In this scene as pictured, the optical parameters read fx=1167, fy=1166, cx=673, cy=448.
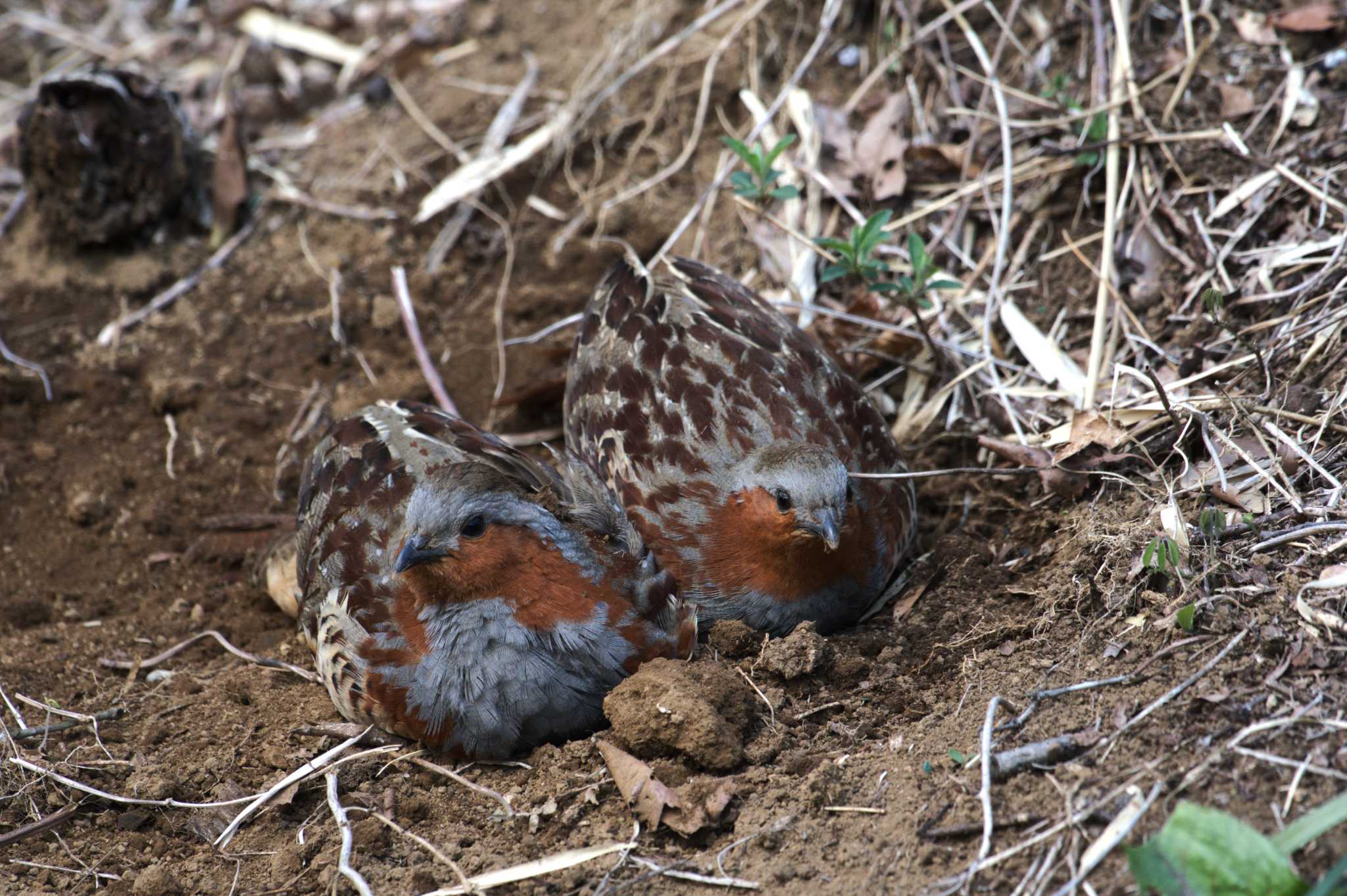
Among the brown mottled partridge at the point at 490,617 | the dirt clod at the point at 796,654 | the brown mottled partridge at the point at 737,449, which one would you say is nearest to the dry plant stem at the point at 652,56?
the brown mottled partridge at the point at 737,449

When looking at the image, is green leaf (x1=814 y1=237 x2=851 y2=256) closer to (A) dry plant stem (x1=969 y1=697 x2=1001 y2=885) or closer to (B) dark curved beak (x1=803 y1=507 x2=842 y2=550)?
(B) dark curved beak (x1=803 y1=507 x2=842 y2=550)

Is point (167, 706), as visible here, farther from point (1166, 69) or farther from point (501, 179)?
point (1166, 69)

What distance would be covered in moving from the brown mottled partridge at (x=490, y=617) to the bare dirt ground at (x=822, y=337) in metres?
0.18

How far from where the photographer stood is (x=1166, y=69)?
20.1 ft

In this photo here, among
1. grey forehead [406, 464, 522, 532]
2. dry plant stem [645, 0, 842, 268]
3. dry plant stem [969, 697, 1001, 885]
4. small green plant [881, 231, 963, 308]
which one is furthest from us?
dry plant stem [645, 0, 842, 268]

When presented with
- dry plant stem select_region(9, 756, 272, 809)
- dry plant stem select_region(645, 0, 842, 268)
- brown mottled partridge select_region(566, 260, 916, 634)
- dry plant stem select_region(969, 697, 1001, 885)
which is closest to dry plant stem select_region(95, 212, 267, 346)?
dry plant stem select_region(645, 0, 842, 268)

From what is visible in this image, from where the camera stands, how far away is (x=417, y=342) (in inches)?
263

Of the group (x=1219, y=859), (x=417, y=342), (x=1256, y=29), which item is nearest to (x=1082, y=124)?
(x=1256, y=29)

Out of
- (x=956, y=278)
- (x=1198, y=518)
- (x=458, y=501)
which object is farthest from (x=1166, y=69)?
(x=458, y=501)

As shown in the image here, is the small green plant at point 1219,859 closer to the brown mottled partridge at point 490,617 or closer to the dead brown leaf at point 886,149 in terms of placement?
the brown mottled partridge at point 490,617

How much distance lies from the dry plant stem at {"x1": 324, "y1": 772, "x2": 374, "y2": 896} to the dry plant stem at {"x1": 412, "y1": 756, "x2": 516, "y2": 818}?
12.8 inches

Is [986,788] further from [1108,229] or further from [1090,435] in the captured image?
[1108,229]

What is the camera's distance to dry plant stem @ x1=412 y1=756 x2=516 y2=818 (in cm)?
398

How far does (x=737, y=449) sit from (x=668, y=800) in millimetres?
1641
